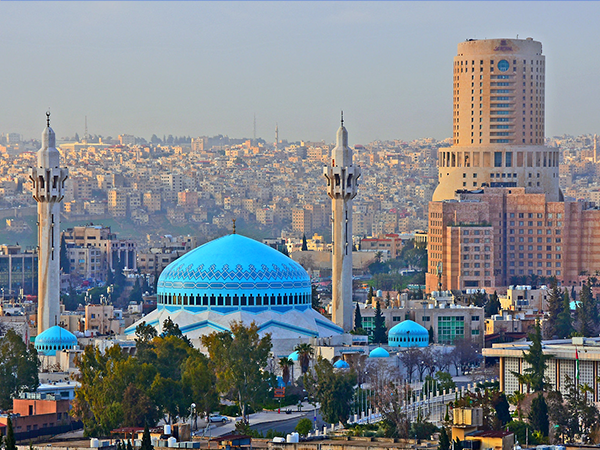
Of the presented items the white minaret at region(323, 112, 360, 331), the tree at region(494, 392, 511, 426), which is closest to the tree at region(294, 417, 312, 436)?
the tree at region(494, 392, 511, 426)

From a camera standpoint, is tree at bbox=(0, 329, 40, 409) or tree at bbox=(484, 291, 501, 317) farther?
tree at bbox=(484, 291, 501, 317)

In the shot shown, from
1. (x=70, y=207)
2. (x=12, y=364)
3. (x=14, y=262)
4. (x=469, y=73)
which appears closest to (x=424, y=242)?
(x=469, y=73)

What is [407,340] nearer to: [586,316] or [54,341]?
[586,316]

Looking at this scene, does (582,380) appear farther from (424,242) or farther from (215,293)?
(424,242)

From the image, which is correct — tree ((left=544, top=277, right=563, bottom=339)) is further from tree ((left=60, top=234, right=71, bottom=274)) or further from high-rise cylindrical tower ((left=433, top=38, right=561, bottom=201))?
high-rise cylindrical tower ((left=433, top=38, right=561, bottom=201))

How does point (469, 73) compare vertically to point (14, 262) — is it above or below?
above

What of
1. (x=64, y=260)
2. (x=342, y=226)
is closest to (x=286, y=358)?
(x=342, y=226)
